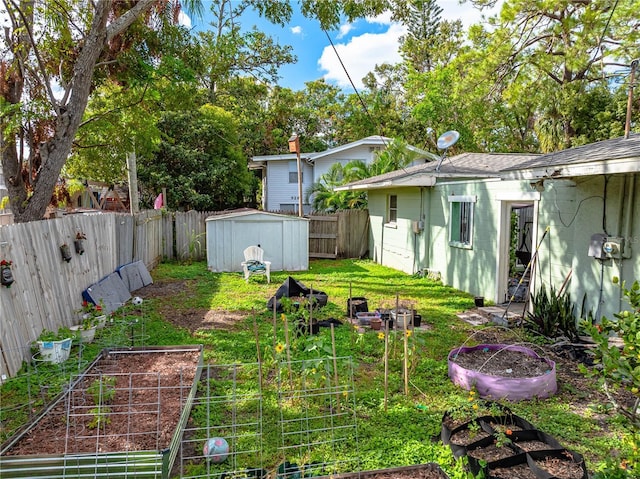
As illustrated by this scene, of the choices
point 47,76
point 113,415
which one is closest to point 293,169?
point 47,76

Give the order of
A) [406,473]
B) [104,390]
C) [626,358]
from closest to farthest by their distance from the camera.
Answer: [626,358], [406,473], [104,390]

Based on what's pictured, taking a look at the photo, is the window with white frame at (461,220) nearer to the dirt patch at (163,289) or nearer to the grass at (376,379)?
the grass at (376,379)

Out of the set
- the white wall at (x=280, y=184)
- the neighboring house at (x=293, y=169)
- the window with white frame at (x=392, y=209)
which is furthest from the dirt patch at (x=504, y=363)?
the white wall at (x=280, y=184)

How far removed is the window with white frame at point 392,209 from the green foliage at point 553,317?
21.1ft

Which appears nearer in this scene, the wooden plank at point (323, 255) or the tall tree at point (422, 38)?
the wooden plank at point (323, 255)

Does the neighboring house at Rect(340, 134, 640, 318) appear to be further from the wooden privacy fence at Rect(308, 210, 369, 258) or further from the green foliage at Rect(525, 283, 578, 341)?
the wooden privacy fence at Rect(308, 210, 369, 258)

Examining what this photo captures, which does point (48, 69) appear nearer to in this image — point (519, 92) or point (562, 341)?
point (562, 341)

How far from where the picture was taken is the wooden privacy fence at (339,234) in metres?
14.0

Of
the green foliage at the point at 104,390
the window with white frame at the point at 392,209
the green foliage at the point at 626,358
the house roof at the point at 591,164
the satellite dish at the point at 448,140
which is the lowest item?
the green foliage at the point at 104,390

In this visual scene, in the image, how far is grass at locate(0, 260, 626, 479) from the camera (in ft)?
11.1

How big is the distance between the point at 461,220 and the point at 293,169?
13.3 metres

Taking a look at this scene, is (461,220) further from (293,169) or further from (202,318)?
(293,169)

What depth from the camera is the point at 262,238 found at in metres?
11.7

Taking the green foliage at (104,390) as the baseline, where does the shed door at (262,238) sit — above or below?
above
